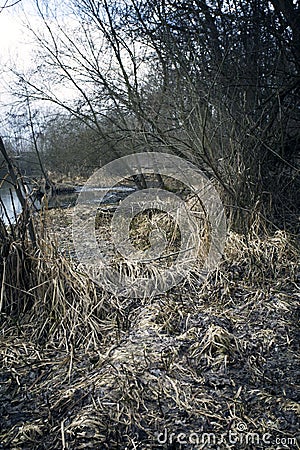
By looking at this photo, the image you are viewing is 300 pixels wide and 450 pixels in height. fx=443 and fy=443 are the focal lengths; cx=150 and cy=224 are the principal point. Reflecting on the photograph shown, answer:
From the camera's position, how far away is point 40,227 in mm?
3270

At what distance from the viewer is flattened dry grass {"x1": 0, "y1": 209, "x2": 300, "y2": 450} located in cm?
199

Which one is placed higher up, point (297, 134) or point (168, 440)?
point (297, 134)

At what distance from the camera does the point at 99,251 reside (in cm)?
435

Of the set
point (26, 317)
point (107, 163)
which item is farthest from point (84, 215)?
point (26, 317)

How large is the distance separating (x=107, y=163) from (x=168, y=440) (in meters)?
6.62

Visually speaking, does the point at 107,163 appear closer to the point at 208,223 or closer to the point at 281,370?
the point at 208,223

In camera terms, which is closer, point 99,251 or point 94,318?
point 94,318

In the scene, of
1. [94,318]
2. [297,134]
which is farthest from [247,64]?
[94,318]

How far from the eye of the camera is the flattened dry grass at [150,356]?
1.99 m

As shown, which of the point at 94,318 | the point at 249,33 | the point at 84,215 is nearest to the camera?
the point at 94,318

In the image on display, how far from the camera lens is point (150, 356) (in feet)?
8.19

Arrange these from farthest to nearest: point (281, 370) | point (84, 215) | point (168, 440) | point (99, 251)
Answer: point (84, 215)
point (99, 251)
point (281, 370)
point (168, 440)

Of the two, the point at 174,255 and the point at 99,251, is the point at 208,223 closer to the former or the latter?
the point at 174,255

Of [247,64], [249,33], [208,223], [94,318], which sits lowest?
[94,318]
